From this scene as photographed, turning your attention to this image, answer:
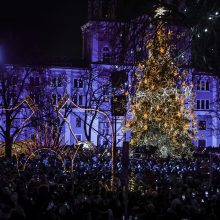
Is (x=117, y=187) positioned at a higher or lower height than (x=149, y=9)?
lower

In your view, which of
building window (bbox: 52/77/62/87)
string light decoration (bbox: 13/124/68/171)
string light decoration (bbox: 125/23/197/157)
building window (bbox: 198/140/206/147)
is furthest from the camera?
building window (bbox: 198/140/206/147)

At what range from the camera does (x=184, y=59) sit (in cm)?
1723

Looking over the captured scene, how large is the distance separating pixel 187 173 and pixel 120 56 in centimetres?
932

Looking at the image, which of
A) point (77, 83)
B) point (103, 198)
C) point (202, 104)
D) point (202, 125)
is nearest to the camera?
point (103, 198)

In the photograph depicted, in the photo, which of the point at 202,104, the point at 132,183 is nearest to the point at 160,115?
the point at 132,183

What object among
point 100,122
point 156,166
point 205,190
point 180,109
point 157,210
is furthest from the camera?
point 100,122

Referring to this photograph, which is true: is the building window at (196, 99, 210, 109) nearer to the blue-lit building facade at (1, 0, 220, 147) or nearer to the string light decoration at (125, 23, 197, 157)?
the blue-lit building facade at (1, 0, 220, 147)

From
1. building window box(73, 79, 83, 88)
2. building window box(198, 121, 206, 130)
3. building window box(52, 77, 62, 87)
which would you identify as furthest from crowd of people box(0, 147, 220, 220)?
building window box(198, 121, 206, 130)

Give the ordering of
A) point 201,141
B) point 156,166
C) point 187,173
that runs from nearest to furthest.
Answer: point 187,173
point 156,166
point 201,141

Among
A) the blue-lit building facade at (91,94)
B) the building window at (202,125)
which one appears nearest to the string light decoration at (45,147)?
the blue-lit building facade at (91,94)

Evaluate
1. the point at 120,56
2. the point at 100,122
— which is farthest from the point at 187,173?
the point at 100,122

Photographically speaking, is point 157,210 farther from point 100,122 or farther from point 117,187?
point 100,122

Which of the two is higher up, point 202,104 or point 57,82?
point 57,82

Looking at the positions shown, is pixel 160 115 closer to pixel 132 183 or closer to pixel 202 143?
pixel 132 183
